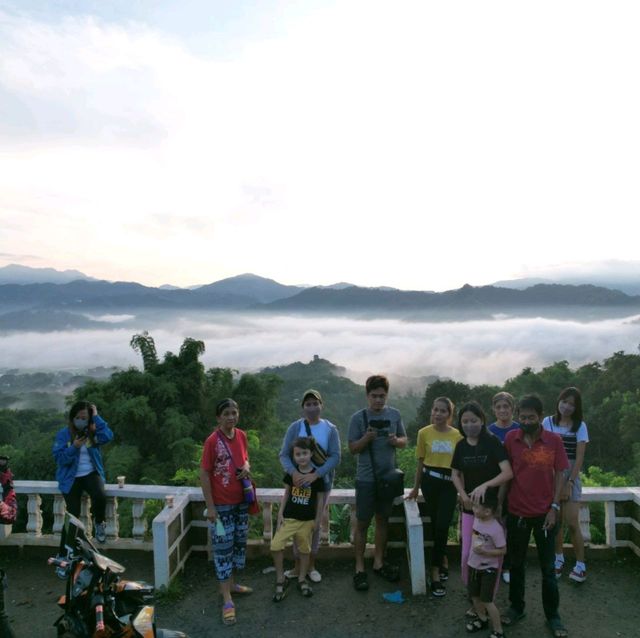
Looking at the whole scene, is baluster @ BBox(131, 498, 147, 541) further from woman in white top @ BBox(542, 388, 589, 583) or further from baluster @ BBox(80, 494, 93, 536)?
woman in white top @ BBox(542, 388, 589, 583)

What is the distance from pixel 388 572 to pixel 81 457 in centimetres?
293

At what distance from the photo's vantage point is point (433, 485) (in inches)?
177

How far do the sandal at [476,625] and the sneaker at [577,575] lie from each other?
3.54 ft

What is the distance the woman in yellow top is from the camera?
4.38 meters

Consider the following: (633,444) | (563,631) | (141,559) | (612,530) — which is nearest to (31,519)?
(141,559)

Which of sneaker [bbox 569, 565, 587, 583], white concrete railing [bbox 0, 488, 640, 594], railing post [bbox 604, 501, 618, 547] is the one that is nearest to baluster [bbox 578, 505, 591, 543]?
white concrete railing [bbox 0, 488, 640, 594]

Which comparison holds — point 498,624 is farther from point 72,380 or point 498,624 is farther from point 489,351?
point 489,351

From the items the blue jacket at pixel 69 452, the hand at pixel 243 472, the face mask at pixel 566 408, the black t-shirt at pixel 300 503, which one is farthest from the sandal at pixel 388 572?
the blue jacket at pixel 69 452

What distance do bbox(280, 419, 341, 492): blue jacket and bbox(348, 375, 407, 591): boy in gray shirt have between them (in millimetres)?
140

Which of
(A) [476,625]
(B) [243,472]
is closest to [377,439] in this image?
(B) [243,472]

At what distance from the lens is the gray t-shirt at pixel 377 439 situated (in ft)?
14.7

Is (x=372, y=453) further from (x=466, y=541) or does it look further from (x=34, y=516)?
(x=34, y=516)

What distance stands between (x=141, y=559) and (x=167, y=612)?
945mm

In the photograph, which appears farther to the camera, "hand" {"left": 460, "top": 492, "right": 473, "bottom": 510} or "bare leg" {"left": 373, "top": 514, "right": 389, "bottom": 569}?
"bare leg" {"left": 373, "top": 514, "right": 389, "bottom": 569}
